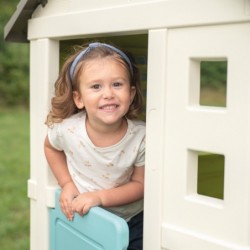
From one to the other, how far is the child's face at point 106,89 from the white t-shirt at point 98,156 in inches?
4.2

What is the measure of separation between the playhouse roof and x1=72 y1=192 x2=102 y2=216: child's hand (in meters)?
0.73

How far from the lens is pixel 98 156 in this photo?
1.86m

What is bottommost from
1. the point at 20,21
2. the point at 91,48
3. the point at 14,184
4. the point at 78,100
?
the point at 14,184

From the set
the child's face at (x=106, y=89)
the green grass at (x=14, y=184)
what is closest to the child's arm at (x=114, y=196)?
the child's face at (x=106, y=89)

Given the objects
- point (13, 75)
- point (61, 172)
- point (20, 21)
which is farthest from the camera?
point (13, 75)

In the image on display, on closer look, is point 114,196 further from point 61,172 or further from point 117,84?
point 117,84

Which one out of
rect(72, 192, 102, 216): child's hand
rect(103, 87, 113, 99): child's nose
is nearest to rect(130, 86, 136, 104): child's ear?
rect(103, 87, 113, 99): child's nose

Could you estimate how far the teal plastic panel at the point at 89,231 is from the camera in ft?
5.12

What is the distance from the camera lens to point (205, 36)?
1.40 meters

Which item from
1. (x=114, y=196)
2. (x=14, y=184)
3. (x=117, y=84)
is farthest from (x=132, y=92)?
(x=14, y=184)

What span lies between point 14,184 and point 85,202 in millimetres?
2866

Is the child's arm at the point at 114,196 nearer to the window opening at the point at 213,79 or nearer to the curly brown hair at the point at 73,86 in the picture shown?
the curly brown hair at the point at 73,86

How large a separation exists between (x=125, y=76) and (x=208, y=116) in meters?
0.46

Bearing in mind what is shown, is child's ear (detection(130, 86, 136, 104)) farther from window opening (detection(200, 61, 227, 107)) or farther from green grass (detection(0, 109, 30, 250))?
window opening (detection(200, 61, 227, 107))
